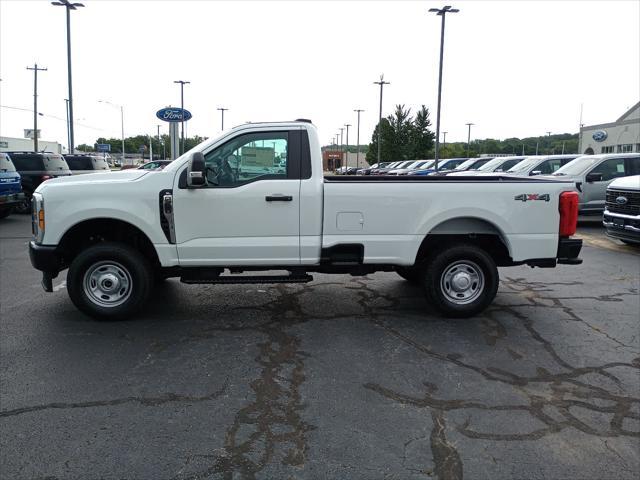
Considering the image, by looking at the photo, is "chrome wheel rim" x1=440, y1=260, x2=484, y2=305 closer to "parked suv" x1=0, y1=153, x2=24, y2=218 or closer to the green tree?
"parked suv" x1=0, y1=153, x2=24, y2=218

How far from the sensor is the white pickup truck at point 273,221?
5.82 m

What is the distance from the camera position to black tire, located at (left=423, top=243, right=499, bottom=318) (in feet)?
20.2

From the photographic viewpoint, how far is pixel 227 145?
5.92 m

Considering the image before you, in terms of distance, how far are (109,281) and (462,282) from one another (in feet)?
12.6

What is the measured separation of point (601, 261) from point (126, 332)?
8217mm

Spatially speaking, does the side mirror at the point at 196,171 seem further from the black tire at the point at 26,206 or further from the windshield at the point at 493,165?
the windshield at the point at 493,165

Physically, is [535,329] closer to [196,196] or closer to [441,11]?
[196,196]

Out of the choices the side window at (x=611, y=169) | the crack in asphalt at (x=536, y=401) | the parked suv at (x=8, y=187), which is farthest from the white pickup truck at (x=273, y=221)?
the parked suv at (x=8, y=187)

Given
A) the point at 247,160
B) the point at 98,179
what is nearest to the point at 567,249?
the point at 247,160

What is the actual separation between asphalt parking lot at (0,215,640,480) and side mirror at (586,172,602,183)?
8.49m

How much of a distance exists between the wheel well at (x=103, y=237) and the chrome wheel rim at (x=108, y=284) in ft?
1.23

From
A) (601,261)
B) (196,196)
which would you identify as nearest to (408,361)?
(196,196)

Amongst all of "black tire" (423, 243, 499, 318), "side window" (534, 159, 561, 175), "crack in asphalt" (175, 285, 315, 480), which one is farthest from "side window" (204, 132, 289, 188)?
"side window" (534, 159, 561, 175)

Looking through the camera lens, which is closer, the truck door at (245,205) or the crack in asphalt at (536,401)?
the crack in asphalt at (536,401)
